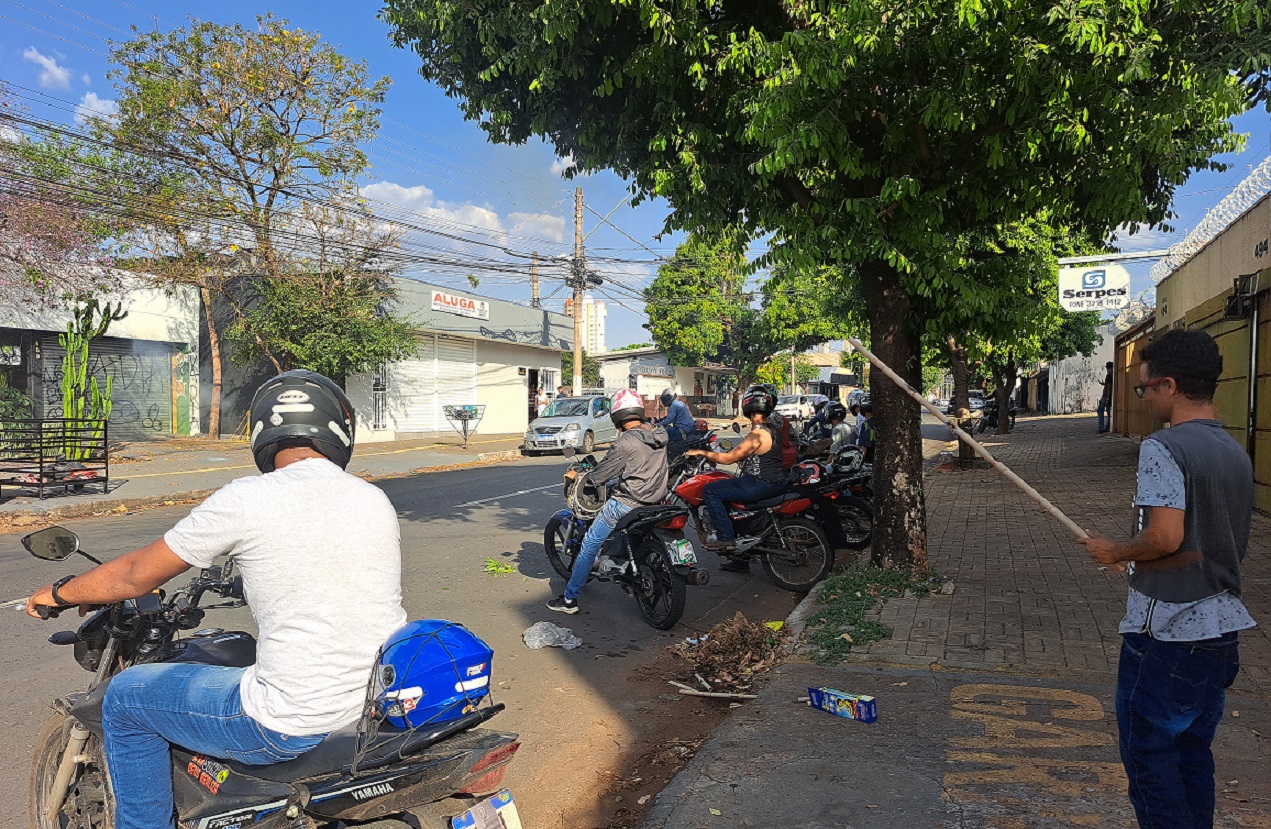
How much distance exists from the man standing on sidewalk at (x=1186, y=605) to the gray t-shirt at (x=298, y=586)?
7.47ft

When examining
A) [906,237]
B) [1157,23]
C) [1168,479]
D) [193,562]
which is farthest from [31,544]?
[1157,23]

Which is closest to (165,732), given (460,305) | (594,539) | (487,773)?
(487,773)

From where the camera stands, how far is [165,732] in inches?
94.7

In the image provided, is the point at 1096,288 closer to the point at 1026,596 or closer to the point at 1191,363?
the point at 1026,596

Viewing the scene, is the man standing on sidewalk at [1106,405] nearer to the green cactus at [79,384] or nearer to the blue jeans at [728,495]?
the blue jeans at [728,495]

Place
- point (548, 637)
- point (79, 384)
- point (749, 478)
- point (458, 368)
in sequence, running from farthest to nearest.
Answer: point (458, 368)
point (79, 384)
point (749, 478)
point (548, 637)

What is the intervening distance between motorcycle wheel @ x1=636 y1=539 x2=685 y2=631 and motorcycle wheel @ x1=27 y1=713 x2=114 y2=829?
162 inches

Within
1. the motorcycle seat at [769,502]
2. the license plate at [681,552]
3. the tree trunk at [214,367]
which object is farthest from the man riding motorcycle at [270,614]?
the tree trunk at [214,367]

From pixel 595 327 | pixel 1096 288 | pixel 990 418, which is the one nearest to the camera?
pixel 1096 288

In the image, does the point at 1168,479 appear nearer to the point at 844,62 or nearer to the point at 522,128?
the point at 844,62

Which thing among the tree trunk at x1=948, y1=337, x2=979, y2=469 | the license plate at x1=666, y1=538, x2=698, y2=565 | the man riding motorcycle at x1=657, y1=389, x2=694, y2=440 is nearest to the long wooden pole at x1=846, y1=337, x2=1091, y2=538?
the license plate at x1=666, y1=538, x2=698, y2=565

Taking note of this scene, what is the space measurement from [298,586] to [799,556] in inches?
230

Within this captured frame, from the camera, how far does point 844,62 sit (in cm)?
537

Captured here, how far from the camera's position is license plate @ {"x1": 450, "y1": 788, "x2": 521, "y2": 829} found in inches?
86.4
